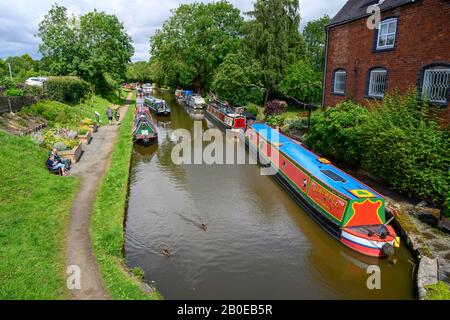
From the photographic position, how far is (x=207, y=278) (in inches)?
341

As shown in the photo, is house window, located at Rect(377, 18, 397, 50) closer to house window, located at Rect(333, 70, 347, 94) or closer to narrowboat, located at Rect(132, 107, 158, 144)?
house window, located at Rect(333, 70, 347, 94)

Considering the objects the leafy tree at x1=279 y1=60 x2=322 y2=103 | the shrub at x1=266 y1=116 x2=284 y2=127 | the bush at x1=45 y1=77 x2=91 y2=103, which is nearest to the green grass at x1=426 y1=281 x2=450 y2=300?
the shrub at x1=266 y1=116 x2=284 y2=127

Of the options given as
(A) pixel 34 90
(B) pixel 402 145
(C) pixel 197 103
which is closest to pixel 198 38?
(C) pixel 197 103

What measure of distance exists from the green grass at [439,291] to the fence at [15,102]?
69.8 ft

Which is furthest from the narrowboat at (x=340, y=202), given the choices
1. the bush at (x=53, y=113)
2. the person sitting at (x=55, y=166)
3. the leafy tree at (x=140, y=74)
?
the leafy tree at (x=140, y=74)

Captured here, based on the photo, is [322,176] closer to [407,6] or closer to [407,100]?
[407,100]

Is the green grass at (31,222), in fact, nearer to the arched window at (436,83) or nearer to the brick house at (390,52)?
the arched window at (436,83)

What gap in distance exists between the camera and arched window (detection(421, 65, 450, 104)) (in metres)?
12.5

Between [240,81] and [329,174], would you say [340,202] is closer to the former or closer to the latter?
[329,174]

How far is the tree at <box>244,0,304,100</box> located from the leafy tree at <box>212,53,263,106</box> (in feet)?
3.90

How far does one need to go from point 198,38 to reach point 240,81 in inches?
811

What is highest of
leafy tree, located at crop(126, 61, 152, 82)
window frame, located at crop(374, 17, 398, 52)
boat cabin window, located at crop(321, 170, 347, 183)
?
leafy tree, located at crop(126, 61, 152, 82)

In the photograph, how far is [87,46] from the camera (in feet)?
117

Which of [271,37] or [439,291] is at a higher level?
[271,37]
